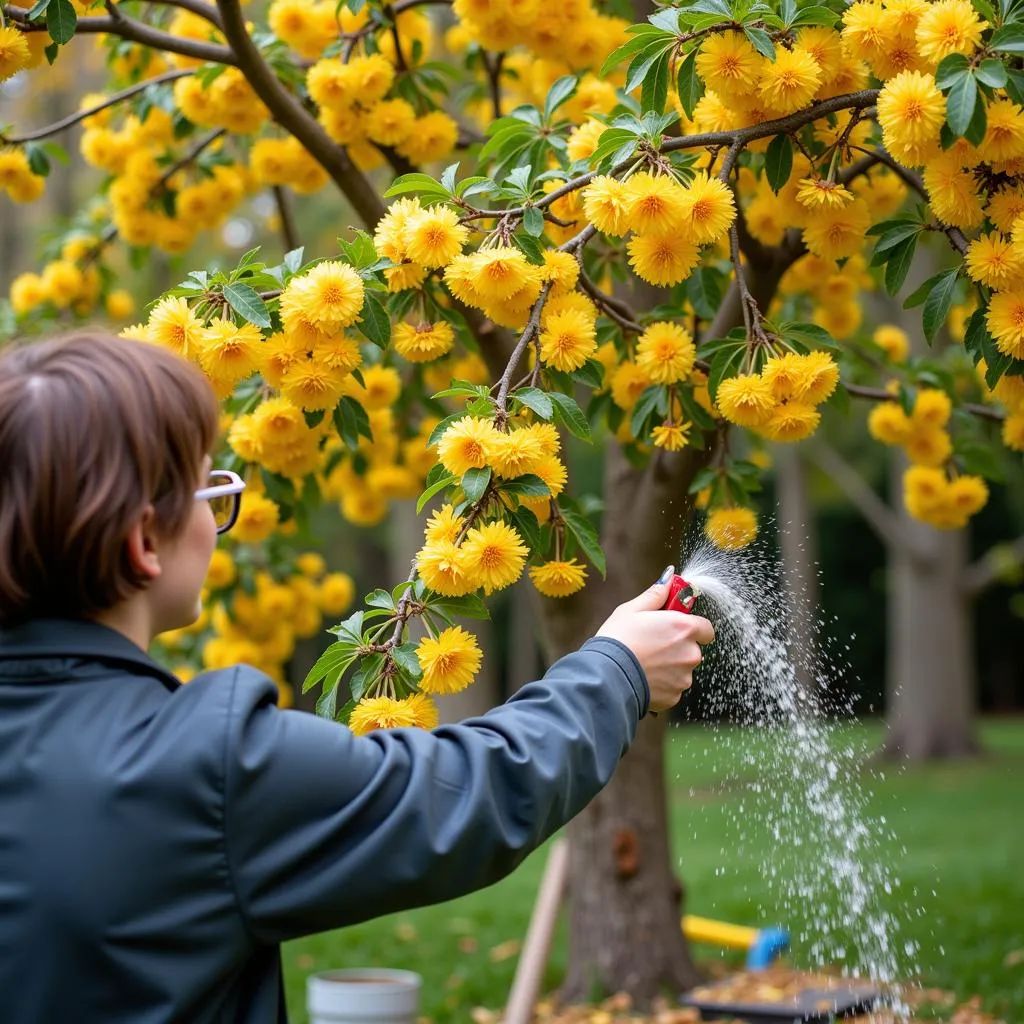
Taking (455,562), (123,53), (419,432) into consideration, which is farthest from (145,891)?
(123,53)

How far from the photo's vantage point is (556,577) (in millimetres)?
2475

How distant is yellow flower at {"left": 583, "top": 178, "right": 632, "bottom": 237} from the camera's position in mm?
2359

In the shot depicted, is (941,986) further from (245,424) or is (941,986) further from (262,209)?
(262,209)

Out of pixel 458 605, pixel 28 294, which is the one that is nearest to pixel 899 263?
pixel 458 605

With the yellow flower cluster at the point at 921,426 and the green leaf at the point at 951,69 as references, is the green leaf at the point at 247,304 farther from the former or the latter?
→ the yellow flower cluster at the point at 921,426

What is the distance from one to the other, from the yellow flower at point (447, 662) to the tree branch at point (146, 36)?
1809 mm

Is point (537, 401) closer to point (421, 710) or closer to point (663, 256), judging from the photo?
point (663, 256)

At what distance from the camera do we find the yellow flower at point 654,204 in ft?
7.70

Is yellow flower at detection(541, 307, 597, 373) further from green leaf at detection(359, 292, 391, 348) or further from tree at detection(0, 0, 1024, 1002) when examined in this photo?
green leaf at detection(359, 292, 391, 348)

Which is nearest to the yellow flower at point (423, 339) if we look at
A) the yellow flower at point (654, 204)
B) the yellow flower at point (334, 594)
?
the yellow flower at point (654, 204)

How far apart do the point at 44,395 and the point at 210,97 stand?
2.64 metres

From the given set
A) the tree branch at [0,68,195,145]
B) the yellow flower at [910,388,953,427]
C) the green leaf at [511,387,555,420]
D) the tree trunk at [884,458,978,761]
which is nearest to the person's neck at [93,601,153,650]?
the green leaf at [511,387,555,420]

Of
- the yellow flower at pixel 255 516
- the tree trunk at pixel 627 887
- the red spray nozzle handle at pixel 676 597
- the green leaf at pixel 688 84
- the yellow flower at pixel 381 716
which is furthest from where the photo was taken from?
the tree trunk at pixel 627 887

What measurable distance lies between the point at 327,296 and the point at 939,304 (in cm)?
125
